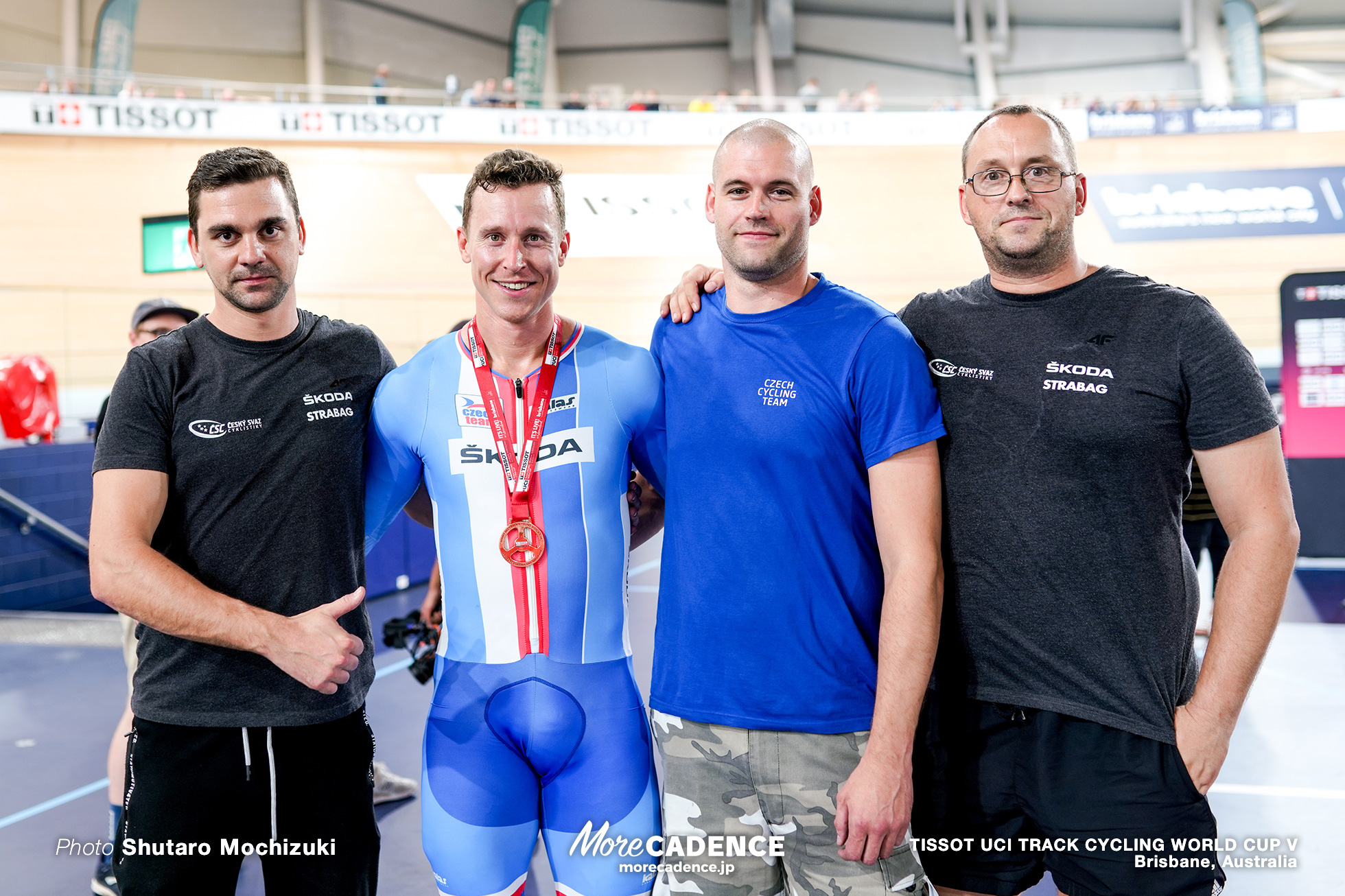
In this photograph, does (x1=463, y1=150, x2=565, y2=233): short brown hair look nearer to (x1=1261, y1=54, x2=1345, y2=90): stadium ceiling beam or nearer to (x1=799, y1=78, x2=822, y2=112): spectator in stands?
(x1=799, y1=78, x2=822, y2=112): spectator in stands

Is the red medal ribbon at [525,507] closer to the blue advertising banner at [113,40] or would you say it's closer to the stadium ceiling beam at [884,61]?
the blue advertising banner at [113,40]

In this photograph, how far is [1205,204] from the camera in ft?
58.4

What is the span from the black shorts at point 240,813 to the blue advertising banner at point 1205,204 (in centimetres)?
1861

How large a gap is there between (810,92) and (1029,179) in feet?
71.3

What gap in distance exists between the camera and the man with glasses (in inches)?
76.5

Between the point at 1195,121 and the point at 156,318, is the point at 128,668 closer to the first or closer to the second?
the point at 156,318

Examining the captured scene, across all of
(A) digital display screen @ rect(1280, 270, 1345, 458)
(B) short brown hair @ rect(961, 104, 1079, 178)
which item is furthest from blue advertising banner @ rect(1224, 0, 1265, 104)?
(B) short brown hair @ rect(961, 104, 1079, 178)

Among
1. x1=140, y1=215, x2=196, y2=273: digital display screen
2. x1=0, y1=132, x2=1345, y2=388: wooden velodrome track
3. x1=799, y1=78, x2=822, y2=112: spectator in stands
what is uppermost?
x1=799, y1=78, x2=822, y2=112: spectator in stands

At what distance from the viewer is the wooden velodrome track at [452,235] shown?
15.9 metres

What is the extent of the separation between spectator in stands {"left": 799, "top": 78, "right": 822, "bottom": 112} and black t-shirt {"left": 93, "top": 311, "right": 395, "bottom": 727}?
18.6m

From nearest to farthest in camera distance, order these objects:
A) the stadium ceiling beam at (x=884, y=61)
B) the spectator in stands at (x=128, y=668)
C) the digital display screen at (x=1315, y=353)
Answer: the spectator in stands at (x=128, y=668)
the digital display screen at (x=1315, y=353)
the stadium ceiling beam at (x=884, y=61)

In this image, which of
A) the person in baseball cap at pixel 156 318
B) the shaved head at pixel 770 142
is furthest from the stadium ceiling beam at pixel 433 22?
the shaved head at pixel 770 142

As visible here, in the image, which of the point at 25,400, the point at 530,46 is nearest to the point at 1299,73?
the point at 530,46

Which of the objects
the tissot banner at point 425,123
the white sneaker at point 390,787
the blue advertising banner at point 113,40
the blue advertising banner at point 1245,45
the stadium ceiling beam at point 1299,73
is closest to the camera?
the white sneaker at point 390,787
